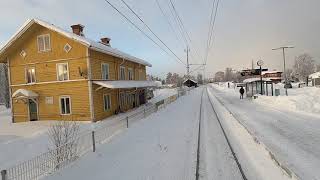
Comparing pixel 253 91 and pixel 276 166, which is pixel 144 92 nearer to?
pixel 253 91

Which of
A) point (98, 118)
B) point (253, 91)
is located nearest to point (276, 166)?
point (98, 118)

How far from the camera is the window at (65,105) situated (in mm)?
24031

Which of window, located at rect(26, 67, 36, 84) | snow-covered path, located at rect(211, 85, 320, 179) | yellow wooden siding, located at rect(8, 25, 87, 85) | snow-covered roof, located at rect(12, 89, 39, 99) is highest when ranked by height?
yellow wooden siding, located at rect(8, 25, 87, 85)

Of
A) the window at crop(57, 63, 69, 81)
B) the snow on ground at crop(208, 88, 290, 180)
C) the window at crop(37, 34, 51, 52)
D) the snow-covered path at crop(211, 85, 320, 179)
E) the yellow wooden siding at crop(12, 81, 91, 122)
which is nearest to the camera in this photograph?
the snow on ground at crop(208, 88, 290, 180)

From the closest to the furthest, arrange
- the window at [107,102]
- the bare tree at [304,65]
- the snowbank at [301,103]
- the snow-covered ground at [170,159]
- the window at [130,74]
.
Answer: the snow-covered ground at [170,159] → the snowbank at [301,103] → the window at [107,102] → the window at [130,74] → the bare tree at [304,65]

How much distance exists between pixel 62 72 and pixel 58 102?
2.51 metres

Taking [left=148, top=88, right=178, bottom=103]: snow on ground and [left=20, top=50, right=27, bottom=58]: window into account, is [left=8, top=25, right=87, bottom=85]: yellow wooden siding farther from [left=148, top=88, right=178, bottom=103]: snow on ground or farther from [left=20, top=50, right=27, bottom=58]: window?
[left=148, top=88, right=178, bottom=103]: snow on ground

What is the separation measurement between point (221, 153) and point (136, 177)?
3612mm

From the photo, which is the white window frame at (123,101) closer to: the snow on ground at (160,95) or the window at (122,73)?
the window at (122,73)

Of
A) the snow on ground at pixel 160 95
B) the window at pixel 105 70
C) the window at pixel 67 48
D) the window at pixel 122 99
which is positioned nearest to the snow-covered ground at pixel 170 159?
the window at pixel 67 48

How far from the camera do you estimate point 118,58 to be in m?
29.4

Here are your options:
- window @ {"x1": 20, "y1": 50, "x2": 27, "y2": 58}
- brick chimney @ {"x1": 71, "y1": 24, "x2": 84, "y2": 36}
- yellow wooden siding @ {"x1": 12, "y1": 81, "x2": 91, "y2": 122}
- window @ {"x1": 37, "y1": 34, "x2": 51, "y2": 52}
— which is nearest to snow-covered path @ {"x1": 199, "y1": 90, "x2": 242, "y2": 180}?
yellow wooden siding @ {"x1": 12, "y1": 81, "x2": 91, "y2": 122}

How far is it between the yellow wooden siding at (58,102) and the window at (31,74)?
0.58 meters

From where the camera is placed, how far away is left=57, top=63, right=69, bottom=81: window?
939 inches
